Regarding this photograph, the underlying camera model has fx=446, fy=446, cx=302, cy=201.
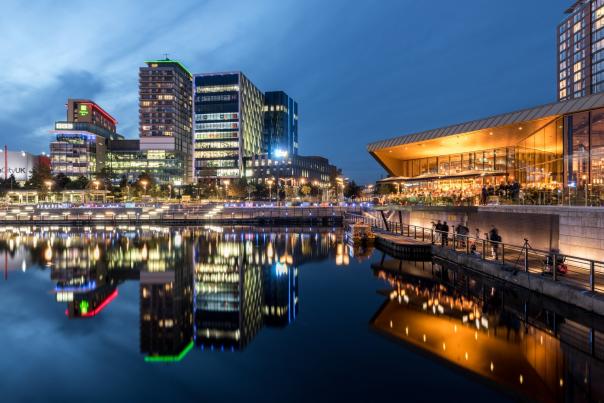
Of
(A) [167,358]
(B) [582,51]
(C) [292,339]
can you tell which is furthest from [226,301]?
(B) [582,51]

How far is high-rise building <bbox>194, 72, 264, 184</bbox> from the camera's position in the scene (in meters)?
170

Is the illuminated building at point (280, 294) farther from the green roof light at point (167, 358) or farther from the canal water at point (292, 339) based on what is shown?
the green roof light at point (167, 358)

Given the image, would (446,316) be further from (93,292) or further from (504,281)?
(93,292)

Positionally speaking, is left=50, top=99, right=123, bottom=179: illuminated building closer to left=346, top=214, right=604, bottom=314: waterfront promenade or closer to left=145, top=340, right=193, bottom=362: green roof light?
left=346, top=214, right=604, bottom=314: waterfront promenade

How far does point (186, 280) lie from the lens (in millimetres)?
23016

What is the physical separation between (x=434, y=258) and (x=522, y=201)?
6.15 m

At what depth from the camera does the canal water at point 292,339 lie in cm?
980

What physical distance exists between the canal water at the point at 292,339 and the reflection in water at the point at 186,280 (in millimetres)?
113

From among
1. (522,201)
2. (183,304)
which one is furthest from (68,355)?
(522,201)

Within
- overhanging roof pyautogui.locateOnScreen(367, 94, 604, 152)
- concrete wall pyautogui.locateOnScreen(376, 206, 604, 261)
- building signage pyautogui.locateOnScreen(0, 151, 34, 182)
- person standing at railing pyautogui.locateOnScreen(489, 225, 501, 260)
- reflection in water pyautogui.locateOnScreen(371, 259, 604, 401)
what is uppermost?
building signage pyautogui.locateOnScreen(0, 151, 34, 182)

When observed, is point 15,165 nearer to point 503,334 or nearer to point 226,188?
point 226,188

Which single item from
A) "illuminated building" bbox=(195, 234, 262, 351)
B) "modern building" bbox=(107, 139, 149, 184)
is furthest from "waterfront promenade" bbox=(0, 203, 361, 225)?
"modern building" bbox=(107, 139, 149, 184)

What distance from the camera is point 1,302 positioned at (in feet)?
63.3

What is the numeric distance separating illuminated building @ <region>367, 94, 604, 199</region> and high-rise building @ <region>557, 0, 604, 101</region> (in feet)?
238
